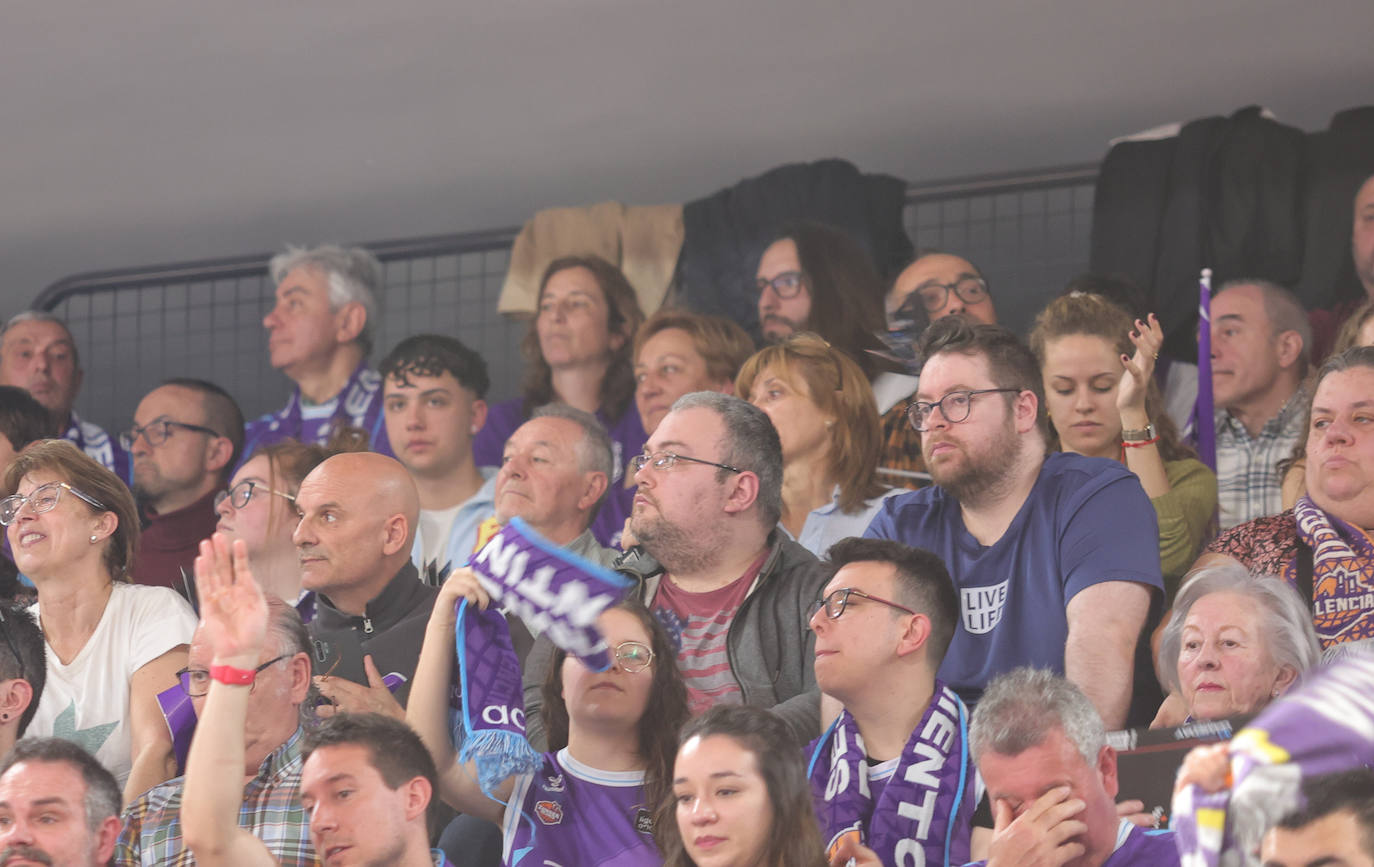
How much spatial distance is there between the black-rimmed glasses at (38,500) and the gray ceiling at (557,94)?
2.07 m

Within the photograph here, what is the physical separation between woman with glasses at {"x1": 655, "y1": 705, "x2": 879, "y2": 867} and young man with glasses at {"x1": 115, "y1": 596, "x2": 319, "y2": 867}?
2.61 ft

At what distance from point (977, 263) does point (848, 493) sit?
1667 millimetres

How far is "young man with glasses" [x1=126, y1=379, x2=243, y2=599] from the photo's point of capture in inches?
200

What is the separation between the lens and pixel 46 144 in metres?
6.40

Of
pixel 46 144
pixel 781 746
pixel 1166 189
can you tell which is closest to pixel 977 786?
pixel 781 746

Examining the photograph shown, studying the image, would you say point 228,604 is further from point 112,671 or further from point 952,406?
point 952,406

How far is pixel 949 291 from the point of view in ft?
15.5

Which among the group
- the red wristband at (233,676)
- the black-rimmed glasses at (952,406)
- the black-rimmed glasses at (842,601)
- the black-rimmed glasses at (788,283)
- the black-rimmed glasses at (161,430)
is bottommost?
the red wristband at (233,676)

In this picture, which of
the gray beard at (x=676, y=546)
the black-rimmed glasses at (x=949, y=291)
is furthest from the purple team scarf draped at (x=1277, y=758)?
the black-rimmed glasses at (x=949, y=291)

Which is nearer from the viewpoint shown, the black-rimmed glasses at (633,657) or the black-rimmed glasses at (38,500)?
the black-rimmed glasses at (633,657)

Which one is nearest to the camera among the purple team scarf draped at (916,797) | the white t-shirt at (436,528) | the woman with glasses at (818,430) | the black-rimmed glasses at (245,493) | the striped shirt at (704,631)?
the purple team scarf draped at (916,797)

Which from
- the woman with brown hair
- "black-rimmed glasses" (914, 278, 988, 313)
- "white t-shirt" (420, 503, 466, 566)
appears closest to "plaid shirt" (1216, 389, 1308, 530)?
the woman with brown hair

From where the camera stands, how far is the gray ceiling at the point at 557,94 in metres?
5.52

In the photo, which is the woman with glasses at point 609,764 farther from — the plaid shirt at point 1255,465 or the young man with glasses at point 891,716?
the plaid shirt at point 1255,465
